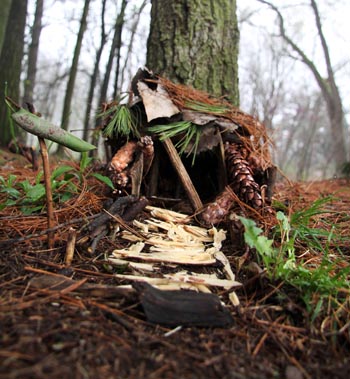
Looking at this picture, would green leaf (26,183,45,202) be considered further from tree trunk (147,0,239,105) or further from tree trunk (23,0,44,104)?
tree trunk (23,0,44,104)

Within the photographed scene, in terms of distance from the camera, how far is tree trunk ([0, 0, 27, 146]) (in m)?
4.95

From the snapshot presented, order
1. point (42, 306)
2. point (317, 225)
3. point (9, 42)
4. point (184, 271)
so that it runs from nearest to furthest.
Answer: point (42, 306), point (184, 271), point (317, 225), point (9, 42)

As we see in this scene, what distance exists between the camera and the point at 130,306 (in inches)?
43.1

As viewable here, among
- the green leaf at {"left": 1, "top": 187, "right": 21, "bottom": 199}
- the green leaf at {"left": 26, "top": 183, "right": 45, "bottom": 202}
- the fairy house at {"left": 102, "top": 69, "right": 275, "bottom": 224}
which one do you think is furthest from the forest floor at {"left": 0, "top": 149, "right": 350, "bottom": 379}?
the fairy house at {"left": 102, "top": 69, "right": 275, "bottom": 224}

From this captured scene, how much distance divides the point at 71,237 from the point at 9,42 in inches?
221

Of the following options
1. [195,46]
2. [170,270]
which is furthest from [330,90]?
[170,270]

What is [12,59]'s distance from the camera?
5.29 meters

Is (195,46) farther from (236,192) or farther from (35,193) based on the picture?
(35,193)

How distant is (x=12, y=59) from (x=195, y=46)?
13.7ft

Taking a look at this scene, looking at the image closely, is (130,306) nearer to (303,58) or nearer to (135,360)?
(135,360)

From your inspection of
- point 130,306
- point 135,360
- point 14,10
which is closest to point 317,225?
point 130,306

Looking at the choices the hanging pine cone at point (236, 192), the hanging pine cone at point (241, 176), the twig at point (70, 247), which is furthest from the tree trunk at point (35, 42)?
the twig at point (70, 247)

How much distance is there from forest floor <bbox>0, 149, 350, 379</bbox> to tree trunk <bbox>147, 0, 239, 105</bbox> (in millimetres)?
2057

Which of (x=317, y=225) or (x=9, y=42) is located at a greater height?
(x=9, y=42)
